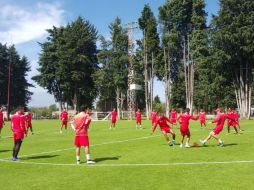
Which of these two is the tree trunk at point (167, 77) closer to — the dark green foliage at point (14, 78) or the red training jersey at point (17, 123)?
the dark green foliage at point (14, 78)

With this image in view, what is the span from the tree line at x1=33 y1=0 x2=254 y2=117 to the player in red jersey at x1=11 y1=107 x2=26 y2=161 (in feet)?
178

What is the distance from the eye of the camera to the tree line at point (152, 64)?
71.4 metres

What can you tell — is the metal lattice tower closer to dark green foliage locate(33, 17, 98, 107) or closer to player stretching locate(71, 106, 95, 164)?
dark green foliage locate(33, 17, 98, 107)

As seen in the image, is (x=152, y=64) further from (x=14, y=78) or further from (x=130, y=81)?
(x=14, y=78)

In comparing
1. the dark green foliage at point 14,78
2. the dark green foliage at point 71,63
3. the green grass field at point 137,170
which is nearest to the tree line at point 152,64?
the dark green foliage at point 71,63

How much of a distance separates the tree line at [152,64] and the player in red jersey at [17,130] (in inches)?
2132

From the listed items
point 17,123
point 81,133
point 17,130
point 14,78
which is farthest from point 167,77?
point 81,133

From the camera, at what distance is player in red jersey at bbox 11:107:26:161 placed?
17047mm

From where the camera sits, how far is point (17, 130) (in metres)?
17.2

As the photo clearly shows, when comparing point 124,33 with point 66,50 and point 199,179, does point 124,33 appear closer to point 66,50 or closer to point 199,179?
point 66,50

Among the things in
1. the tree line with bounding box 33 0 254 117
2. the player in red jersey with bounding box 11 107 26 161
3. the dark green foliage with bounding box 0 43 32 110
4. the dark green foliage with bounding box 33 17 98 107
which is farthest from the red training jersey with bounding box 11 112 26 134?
the dark green foliage with bounding box 0 43 32 110

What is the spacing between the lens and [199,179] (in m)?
11.8

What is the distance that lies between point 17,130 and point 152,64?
235 feet

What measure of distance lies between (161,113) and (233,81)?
2005 inches
